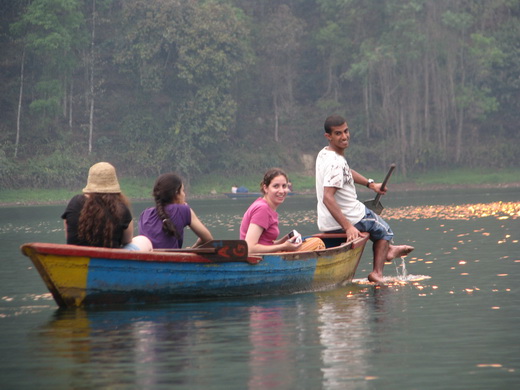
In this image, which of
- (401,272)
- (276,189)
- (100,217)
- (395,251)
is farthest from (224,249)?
(401,272)

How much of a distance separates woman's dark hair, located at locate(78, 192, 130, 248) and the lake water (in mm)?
722

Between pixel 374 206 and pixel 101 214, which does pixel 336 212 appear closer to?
pixel 374 206

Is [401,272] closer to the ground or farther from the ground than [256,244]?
closer to the ground

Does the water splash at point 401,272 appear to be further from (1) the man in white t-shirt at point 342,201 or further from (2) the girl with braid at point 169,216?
(2) the girl with braid at point 169,216

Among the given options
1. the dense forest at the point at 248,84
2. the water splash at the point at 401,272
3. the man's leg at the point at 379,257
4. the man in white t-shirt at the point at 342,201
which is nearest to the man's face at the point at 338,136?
the man in white t-shirt at the point at 342,201

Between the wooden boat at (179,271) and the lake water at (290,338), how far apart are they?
167mm

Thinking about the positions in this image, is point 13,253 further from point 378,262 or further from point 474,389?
point 474,389

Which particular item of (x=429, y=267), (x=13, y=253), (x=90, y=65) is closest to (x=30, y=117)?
(x=90, y=65)

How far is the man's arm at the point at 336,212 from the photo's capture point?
11.3m

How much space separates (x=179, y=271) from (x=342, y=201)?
207 cm

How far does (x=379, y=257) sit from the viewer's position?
12.1m

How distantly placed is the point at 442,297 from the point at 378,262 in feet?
4.12

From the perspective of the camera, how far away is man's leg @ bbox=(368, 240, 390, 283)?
12008mm

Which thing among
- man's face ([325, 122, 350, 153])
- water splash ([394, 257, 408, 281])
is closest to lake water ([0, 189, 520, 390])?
water splash ([394, 257, 408, 281])
